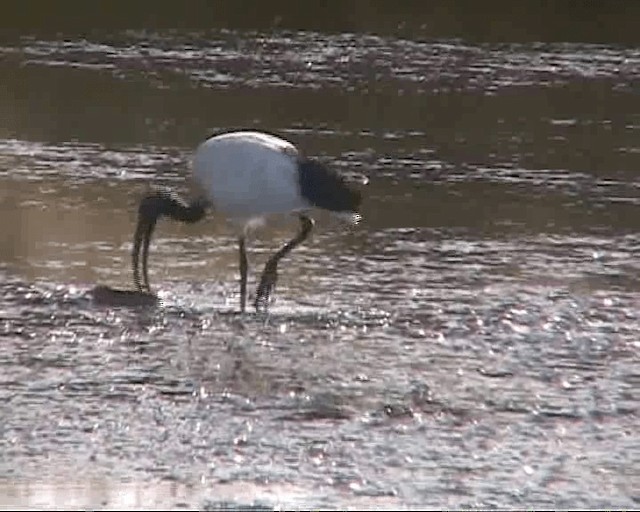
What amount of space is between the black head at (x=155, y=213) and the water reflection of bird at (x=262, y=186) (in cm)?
4

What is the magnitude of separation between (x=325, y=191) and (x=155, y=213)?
106cm

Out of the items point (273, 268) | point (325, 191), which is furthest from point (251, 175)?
point (273, 268)

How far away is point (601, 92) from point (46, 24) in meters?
6.51

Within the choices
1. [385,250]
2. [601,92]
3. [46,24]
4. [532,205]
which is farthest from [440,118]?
[46,24]

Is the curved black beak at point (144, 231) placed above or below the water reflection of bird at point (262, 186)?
below

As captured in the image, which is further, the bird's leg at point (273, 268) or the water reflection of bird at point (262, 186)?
the water reflection of bird at point (262, 186)

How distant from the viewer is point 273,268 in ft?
31.8

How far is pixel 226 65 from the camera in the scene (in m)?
18.0

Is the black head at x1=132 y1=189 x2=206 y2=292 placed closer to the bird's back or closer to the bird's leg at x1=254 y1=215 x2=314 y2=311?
the bird's back

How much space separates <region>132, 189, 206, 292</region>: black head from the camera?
10141 mm

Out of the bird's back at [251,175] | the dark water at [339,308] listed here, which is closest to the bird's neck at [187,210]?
the dark water at [339,308]

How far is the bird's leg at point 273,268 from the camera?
9.45m

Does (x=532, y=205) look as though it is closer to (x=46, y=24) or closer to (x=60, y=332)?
(x=60, y=332)

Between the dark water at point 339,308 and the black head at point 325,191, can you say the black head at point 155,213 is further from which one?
the black head at point 325,191
